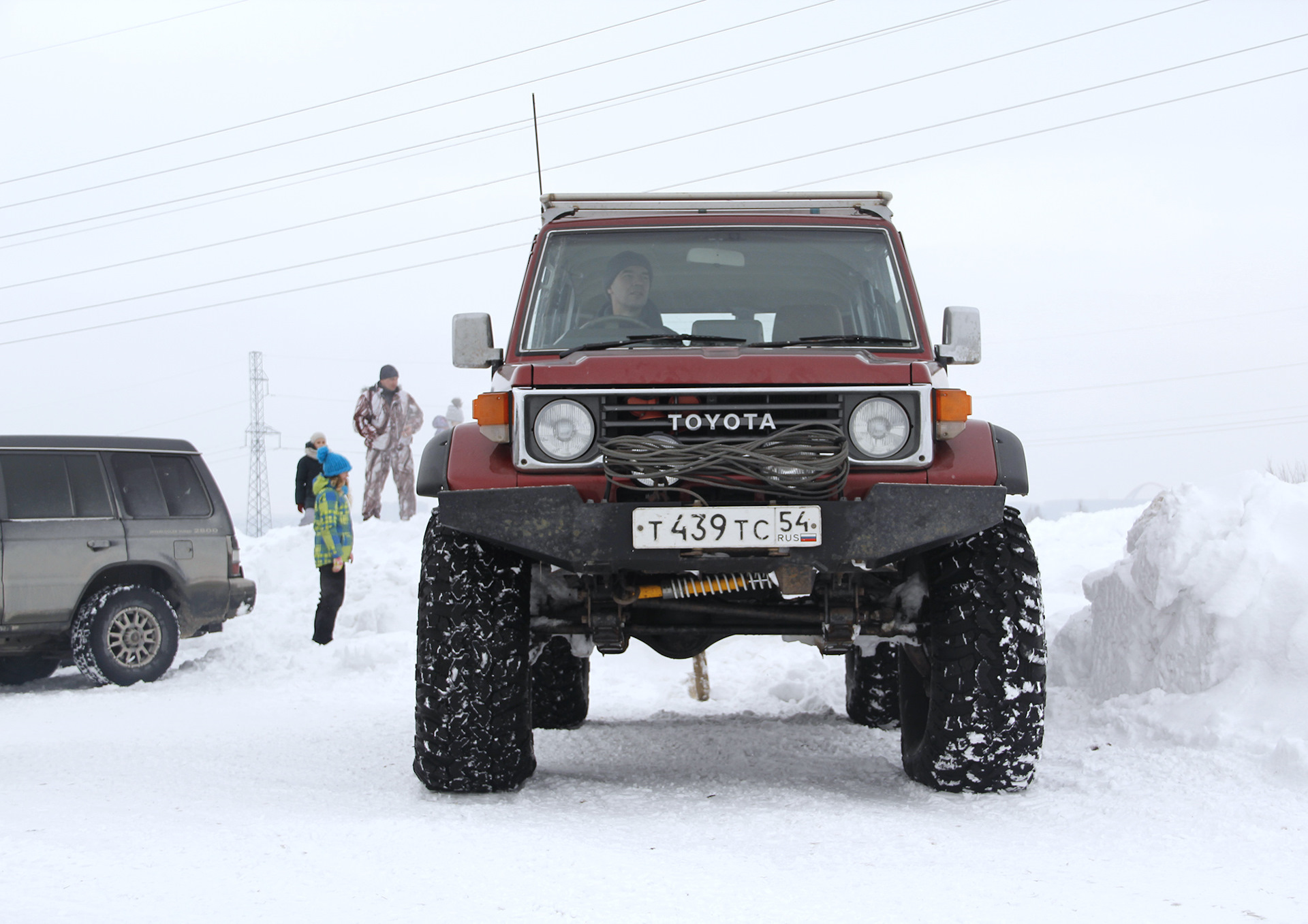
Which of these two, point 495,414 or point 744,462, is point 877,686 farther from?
point 495,414

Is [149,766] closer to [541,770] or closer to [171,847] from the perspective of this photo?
[541,770]

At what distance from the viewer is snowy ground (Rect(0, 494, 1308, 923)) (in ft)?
10.9

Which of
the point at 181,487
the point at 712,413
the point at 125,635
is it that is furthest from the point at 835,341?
the point at 181,487

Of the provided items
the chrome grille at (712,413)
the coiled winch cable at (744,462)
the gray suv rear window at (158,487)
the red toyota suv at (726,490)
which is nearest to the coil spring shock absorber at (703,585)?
the red toyota suv at (726,490)

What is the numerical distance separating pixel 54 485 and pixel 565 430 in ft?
23.0

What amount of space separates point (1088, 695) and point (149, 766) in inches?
183

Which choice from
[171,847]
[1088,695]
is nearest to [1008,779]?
[1088,695]

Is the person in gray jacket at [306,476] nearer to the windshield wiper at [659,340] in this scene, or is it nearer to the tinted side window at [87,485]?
the tinted side window at [87,485]

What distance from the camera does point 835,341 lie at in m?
5.10

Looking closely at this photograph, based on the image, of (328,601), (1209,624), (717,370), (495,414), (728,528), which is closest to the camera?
(728,528)

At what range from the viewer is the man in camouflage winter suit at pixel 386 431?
15.2m

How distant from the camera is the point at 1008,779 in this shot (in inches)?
193

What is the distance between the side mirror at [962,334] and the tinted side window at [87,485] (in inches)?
295

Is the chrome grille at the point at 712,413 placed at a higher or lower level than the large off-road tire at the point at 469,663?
higher
